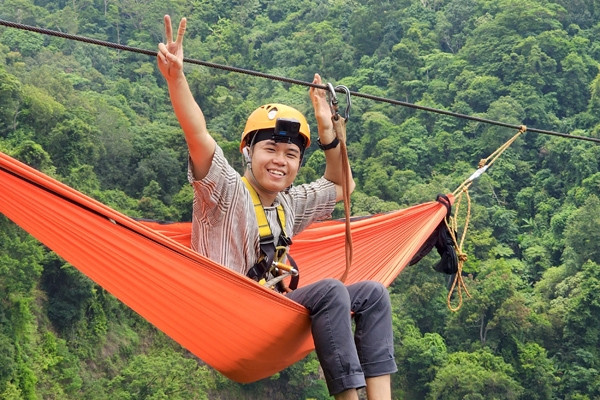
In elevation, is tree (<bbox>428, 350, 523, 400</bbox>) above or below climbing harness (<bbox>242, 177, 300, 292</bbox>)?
below

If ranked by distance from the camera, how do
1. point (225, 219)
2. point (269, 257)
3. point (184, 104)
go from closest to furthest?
point (184, 104) → point (225, 219) → point (269, 257)

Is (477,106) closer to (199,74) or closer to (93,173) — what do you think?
(199,74)

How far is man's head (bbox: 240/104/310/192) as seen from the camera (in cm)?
298

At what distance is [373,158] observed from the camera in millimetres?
28828

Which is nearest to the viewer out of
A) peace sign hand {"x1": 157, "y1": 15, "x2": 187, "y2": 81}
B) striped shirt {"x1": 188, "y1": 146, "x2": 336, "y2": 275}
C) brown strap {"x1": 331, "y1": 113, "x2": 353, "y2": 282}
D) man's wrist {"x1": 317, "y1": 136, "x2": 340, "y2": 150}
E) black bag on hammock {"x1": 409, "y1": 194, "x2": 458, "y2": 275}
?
peace sign hand {"x1": 157, "y1": 15, "x2": 187, "y2": 81}

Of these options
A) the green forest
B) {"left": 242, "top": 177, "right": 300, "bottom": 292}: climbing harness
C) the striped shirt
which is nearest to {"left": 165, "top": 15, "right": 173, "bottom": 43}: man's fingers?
the striped shirt

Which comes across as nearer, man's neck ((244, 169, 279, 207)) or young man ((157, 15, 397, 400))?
young man ((157, 15, 397, 400))

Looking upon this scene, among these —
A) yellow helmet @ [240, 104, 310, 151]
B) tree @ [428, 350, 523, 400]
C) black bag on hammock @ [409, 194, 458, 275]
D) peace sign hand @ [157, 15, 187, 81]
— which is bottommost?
tree @ [428, 350, 523, 400]

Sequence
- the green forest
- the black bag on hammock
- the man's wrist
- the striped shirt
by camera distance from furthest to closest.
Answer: the green forest → the black bag on hammock → the man's wrist → the striped shirt

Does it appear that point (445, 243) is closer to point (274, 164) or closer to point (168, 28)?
point (274, 164)

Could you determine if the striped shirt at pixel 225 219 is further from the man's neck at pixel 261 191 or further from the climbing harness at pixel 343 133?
the climbing harness at pixel 343 133

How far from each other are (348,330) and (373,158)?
26.2m

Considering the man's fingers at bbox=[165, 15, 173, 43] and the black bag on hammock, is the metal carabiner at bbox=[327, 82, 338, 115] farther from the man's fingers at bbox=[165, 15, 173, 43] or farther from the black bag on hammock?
the black bag on hammock

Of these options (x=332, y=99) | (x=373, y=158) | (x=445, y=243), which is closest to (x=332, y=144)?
(x=332, y=99)
